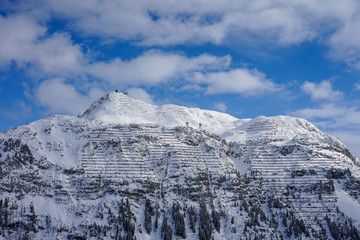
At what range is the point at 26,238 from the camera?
7869 inches

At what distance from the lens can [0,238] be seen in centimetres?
19725

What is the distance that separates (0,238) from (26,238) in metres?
13.4
